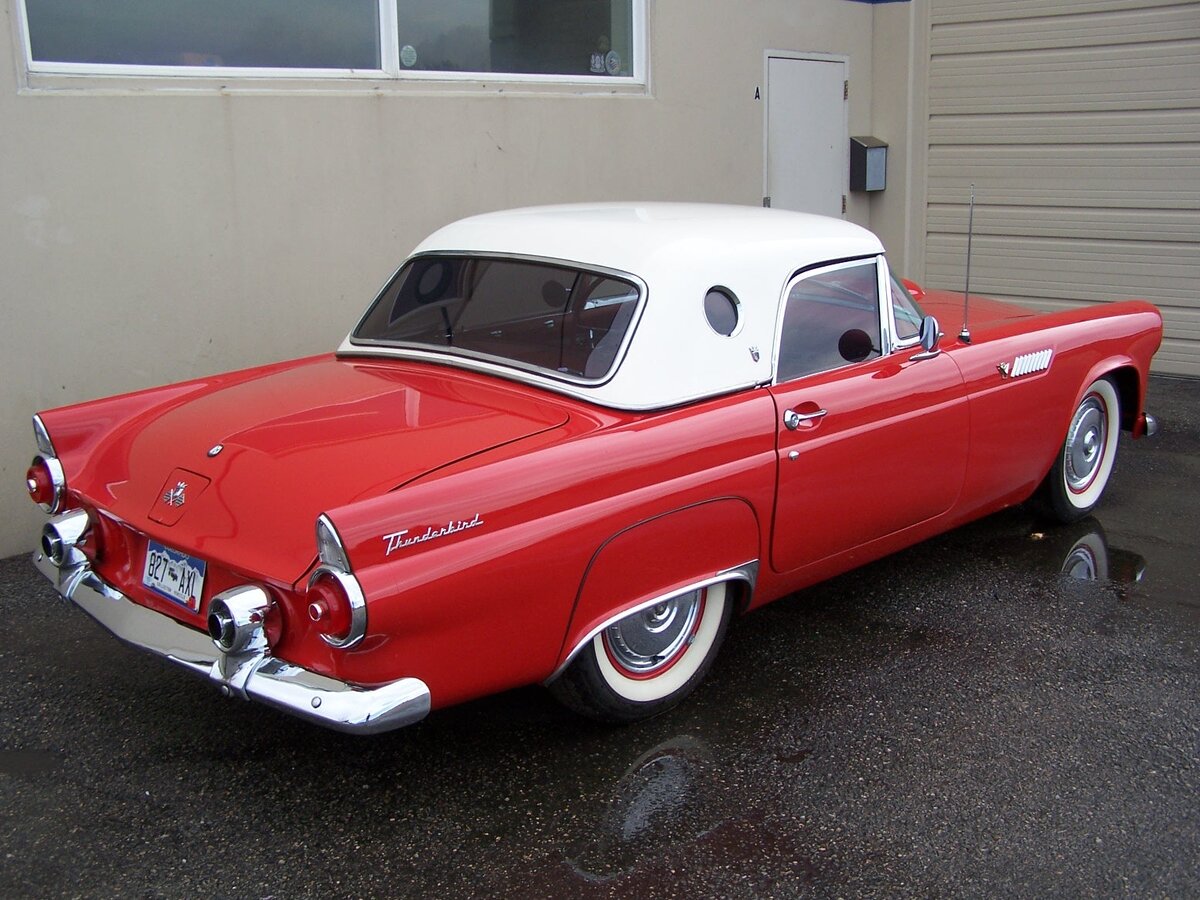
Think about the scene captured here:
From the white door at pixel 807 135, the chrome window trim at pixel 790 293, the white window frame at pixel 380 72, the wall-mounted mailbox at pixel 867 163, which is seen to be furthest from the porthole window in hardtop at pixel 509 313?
the wall-mounted mailbox at pixel 867 163

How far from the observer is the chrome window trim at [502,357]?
3.74 m

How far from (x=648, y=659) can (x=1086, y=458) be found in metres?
2.83

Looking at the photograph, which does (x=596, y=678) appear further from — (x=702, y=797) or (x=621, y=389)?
(x=621, y=389)

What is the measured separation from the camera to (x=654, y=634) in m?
3.72

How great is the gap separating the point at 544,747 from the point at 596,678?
1.03 ft

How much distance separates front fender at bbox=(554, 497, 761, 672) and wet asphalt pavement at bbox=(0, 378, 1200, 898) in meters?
0.48

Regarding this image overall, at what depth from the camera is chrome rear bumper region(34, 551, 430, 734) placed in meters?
A: 2.92

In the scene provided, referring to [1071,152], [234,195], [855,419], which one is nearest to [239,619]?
[855,419]

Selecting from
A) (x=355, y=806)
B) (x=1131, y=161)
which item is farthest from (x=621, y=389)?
(x=1131, y=161)

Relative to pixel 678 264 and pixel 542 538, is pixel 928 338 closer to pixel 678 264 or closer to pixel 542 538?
pixel 678 264

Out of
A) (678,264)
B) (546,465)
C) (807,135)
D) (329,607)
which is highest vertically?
(807,135)

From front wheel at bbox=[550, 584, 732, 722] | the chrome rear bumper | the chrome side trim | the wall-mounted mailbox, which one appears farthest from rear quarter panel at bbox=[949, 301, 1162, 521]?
the wall-mounted mailbox

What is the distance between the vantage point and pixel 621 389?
365cm

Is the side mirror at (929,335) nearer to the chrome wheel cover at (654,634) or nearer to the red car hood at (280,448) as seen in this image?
the chrome wheel cover at (654,634)
